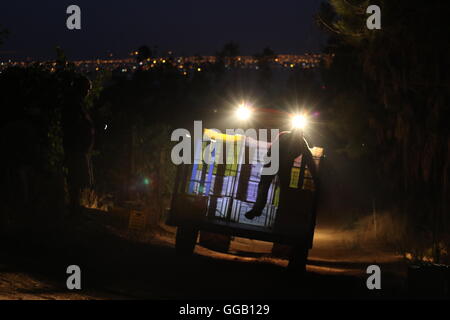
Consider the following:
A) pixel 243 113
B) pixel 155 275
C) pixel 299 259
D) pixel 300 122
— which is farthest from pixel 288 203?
pixel 155 275

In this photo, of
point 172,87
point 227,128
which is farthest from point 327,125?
point 172,87

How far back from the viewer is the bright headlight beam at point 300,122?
11555mm

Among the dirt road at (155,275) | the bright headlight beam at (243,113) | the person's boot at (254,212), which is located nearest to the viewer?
the dirt road at (155,275)

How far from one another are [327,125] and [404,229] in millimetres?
7179

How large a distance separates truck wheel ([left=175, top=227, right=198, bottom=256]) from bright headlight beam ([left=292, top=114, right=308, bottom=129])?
271 cm

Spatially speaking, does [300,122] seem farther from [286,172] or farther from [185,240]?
[185,240]

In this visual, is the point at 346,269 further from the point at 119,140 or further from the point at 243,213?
the point at 119,140

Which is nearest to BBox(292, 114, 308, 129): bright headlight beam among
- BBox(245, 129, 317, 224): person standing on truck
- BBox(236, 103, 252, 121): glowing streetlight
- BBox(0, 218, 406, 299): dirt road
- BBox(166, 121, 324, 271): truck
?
BBox(245, 129, 317, 224): person standing on truck

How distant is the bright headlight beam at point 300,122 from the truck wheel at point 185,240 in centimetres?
271

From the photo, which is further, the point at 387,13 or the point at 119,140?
the point at 119,140

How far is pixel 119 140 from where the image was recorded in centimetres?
2102

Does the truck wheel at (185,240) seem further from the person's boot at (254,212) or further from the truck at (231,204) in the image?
the person's boot at (254,212)

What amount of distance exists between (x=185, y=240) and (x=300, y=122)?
3063mm

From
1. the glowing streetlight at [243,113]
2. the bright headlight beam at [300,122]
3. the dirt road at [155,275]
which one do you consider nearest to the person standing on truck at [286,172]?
the bright headlight beam at [300,122]
